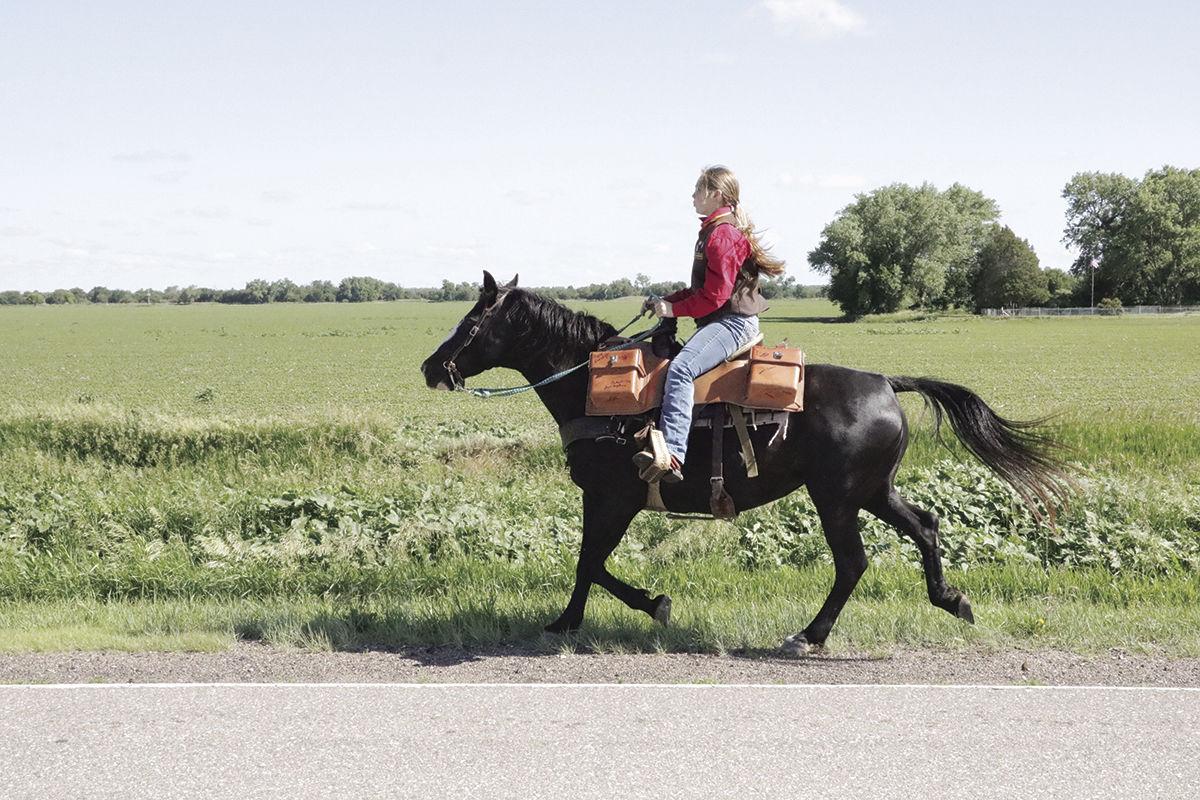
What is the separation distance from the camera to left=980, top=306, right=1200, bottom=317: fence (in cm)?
9581

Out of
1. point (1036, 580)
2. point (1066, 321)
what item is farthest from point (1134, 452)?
point (1066, 321)

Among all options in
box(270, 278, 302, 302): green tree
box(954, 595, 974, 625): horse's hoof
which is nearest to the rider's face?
box(954, 595, 974, 625): horse's hoof

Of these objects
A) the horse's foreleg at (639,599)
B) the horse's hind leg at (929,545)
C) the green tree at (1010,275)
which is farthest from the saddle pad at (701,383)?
the green tree at (1010,275)

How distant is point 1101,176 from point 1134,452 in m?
115

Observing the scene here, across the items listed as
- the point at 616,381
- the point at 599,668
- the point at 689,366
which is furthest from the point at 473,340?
the point at 599,668

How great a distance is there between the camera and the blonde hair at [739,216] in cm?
595

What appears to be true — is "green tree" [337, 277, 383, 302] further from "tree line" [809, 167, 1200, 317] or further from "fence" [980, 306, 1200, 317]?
"fence" [980, 306, 1200, 317]

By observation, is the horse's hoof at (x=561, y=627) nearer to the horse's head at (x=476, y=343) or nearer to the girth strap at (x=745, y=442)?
the girth strap at (x=745, y=442)

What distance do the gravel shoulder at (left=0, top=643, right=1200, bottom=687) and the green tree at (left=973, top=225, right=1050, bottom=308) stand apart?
108762 millimetres

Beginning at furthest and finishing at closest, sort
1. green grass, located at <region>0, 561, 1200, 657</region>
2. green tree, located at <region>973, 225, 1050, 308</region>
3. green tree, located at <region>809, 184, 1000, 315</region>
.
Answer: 1. green tree, located at <region>973, 225, 1050, 308</region>
2. green tree, located at <region>809, 184, 1000, 315</region>
3. green grass, located at <region>0, 561, 1200, 657</region>

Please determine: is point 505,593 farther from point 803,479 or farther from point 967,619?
point 967,619

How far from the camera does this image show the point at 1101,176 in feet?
375

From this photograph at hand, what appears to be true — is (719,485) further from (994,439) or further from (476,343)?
(994,439)

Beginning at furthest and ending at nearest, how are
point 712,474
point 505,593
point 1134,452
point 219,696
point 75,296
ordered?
point 75,296 → point 1134,452 → point 505,593 → point 712,474 → point 219,696
